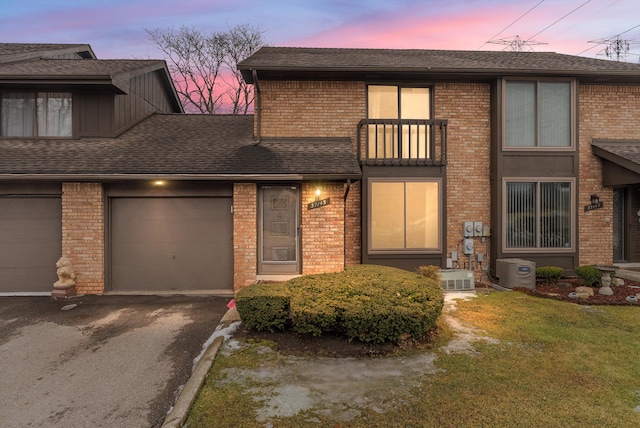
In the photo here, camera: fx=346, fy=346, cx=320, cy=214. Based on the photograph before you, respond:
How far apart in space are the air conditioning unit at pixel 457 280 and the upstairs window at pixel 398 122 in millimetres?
3116

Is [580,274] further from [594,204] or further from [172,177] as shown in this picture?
[172,177]

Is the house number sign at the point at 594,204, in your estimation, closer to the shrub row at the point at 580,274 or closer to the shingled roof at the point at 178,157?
the shrub row at the point at 580,274

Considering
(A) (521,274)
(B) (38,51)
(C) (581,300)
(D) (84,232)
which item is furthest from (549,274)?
(B) (38,51)

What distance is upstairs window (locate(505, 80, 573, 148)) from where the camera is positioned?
9383mm

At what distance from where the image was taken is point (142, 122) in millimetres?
11461

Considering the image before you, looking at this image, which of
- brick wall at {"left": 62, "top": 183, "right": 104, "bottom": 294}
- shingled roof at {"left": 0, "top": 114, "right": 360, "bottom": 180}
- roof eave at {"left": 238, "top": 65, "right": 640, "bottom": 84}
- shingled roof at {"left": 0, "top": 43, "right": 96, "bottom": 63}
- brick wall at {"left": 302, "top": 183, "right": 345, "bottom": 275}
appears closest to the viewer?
shingled roof at {"left": 0, "top": 114, "right": 360, "bottom": 180}

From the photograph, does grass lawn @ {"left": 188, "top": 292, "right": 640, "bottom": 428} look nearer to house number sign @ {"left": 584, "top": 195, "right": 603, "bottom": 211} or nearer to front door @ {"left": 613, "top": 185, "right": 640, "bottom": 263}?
house number sign @ {"left": 584, "top": 195, "right": 603, "bottom": 211}

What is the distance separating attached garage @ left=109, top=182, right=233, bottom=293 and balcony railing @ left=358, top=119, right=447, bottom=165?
12.8 feet

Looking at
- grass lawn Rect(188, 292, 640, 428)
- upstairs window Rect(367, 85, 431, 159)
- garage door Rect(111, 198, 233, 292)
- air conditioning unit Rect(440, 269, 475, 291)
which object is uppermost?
upstairs window Rect(367, 85, 431, 159)

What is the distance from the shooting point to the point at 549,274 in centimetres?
890

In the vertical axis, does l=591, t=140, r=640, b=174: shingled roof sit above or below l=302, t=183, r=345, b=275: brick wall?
above

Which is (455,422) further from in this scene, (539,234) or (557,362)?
(539,234)

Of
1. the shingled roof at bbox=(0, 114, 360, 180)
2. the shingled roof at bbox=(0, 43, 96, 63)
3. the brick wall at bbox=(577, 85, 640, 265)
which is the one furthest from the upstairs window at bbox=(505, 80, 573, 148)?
the shingled roof at bbox=(0, 43, 96, 63)

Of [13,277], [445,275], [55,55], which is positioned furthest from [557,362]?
[55,55]
